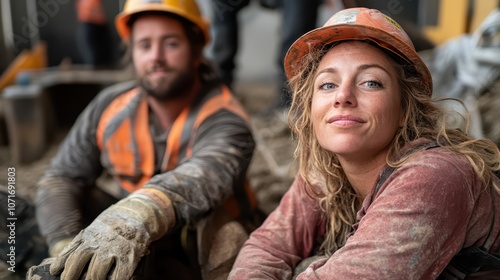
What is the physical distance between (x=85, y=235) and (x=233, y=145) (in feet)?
3.02

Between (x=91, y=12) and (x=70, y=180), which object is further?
(x=91, y=12)

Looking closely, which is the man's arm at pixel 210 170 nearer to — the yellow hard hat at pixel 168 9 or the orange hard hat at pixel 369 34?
the yellow hard hat at pixel 168 9

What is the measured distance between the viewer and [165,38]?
9.37 ft

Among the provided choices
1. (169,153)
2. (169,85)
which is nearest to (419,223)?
(169,153)

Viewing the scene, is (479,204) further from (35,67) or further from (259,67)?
(259,67)

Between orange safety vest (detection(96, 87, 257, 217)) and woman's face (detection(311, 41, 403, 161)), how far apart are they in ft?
3.38

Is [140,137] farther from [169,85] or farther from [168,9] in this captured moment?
[168,9]

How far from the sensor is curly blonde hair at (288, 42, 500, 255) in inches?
69.2

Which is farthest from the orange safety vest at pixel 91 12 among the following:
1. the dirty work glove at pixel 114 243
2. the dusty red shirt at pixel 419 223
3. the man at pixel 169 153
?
the dusty red shirt at pixel 419 223

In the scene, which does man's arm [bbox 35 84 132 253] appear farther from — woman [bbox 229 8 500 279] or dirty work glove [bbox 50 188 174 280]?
woman [bbox 229 8 500 279]

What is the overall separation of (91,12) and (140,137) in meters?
5.11

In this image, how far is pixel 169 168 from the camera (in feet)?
9.06

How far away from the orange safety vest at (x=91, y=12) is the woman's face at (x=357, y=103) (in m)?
6.24

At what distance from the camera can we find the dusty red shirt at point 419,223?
1.52 metres
